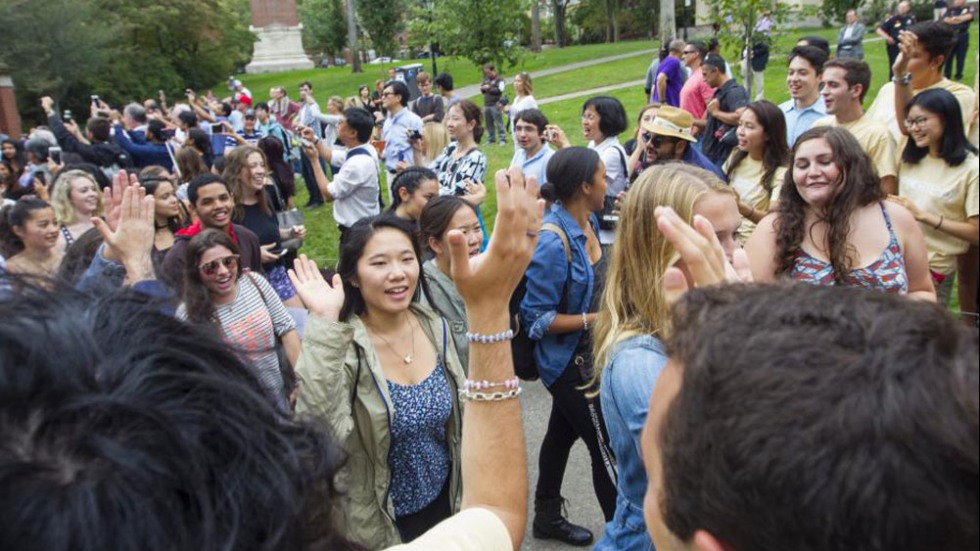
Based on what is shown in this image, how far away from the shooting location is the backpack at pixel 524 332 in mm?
3529

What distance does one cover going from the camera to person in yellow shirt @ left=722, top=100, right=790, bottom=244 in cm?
493

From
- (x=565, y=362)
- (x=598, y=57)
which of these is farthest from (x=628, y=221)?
(x=598, y=57)

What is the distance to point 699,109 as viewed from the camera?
843 centimetres

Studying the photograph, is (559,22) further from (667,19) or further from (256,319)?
(256,319)

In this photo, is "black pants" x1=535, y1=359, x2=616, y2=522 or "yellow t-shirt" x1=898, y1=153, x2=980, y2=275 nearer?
A: "black pants" x1=535, y1=359, x2=616, y2=522

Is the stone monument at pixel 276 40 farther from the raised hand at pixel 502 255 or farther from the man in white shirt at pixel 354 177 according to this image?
the raised hand at pixel 502 255

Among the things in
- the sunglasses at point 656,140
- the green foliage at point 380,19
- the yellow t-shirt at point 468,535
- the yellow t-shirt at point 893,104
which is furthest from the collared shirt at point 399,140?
the green foliage at point 380,19

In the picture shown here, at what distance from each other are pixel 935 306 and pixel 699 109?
7.87m

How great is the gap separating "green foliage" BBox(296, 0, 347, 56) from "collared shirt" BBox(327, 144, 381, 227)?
37098 mm

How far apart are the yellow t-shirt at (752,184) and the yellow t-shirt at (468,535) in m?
3.72

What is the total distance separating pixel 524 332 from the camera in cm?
361

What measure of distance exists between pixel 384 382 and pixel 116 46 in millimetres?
33988

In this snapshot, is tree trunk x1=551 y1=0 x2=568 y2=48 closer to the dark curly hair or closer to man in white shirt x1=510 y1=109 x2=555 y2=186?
man in white shirt x1=510 y1=109 x2=555 y2=186

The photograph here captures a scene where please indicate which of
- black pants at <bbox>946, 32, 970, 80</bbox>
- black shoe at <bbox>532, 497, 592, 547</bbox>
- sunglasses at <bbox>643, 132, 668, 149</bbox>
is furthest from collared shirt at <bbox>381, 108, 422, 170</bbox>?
black pants at <bbox>946, 32, 970, 80</bbox>
